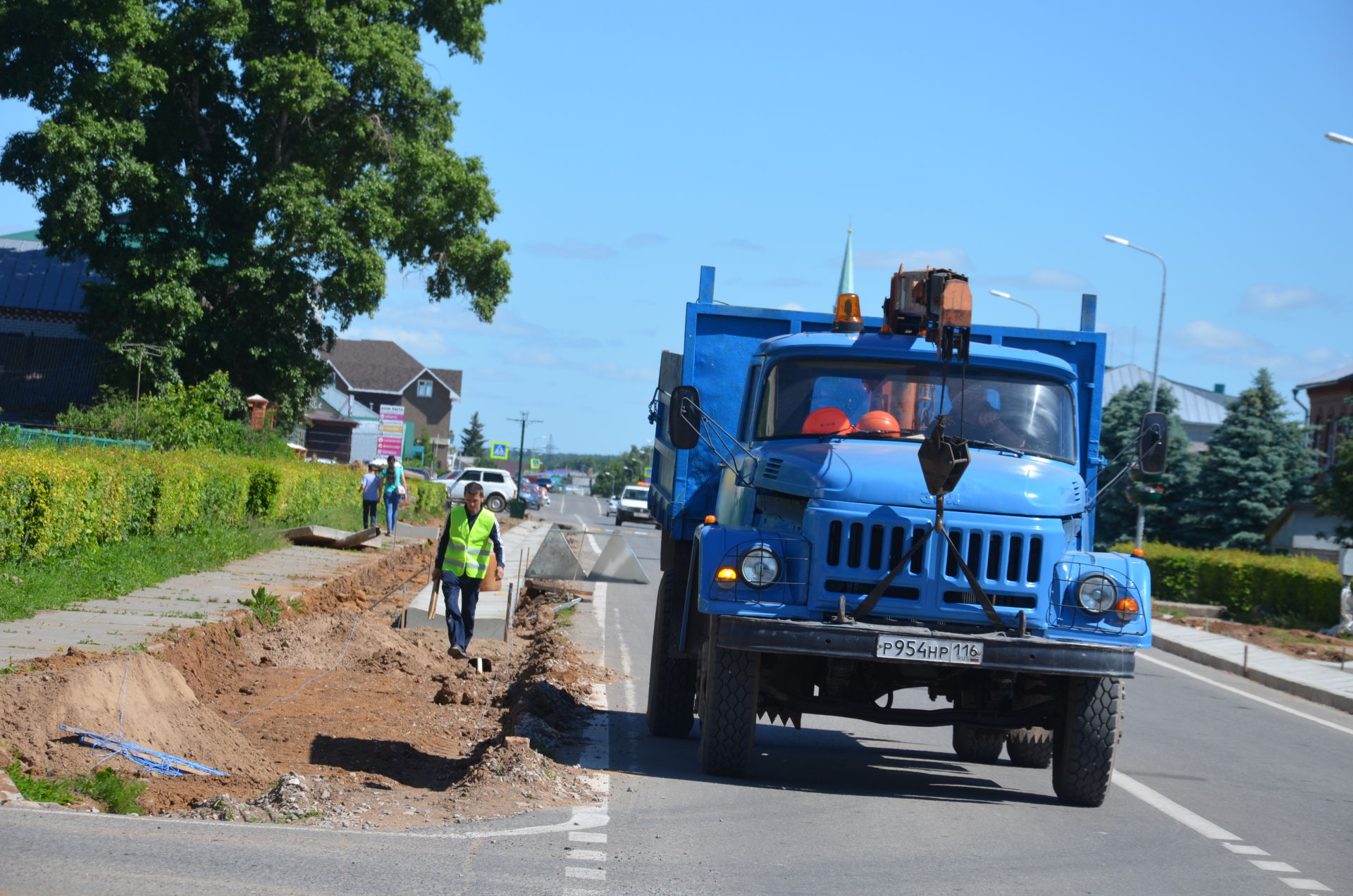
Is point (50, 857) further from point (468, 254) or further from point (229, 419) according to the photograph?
point (468, 254)

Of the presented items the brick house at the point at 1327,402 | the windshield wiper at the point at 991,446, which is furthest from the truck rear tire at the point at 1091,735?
the brick house at the point at 1327,402

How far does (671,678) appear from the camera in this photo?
9414 mm

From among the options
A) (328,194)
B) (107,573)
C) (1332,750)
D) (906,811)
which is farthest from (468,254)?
(906,811)

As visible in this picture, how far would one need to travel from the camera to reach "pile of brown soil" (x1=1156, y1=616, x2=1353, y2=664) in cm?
2025

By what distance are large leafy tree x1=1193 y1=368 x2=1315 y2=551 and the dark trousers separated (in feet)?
131

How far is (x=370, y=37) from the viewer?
36.3 m

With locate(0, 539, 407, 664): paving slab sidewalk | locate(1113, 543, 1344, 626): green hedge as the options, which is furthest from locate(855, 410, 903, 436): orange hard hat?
locate(1113, 543, 1344, 626): green hedge

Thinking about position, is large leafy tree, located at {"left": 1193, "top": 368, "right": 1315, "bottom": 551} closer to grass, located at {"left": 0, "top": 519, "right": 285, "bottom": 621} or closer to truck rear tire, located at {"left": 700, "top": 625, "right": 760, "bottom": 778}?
grass, located at {"left": 0, "top": 519, "right": 285, "bottom": 621}

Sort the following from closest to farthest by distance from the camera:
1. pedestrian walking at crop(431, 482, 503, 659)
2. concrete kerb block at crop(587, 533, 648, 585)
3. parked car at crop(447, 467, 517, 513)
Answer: pedestrian walking at crop(431, 482, 503, 659) → concrete kerb block at crop(587, 533, 648, 585) → parked car at crop(447, 467, 517, 513)

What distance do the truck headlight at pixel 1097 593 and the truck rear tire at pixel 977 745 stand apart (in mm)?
2152

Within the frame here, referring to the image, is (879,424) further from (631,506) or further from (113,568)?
(631,506)

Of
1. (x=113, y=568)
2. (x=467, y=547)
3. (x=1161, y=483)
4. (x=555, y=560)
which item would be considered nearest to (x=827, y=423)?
(x=467, y=547)

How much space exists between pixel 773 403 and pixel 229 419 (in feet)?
95.7

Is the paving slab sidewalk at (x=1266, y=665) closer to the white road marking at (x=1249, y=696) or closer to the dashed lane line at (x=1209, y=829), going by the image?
the white road marking at (x=1249, y=696)
